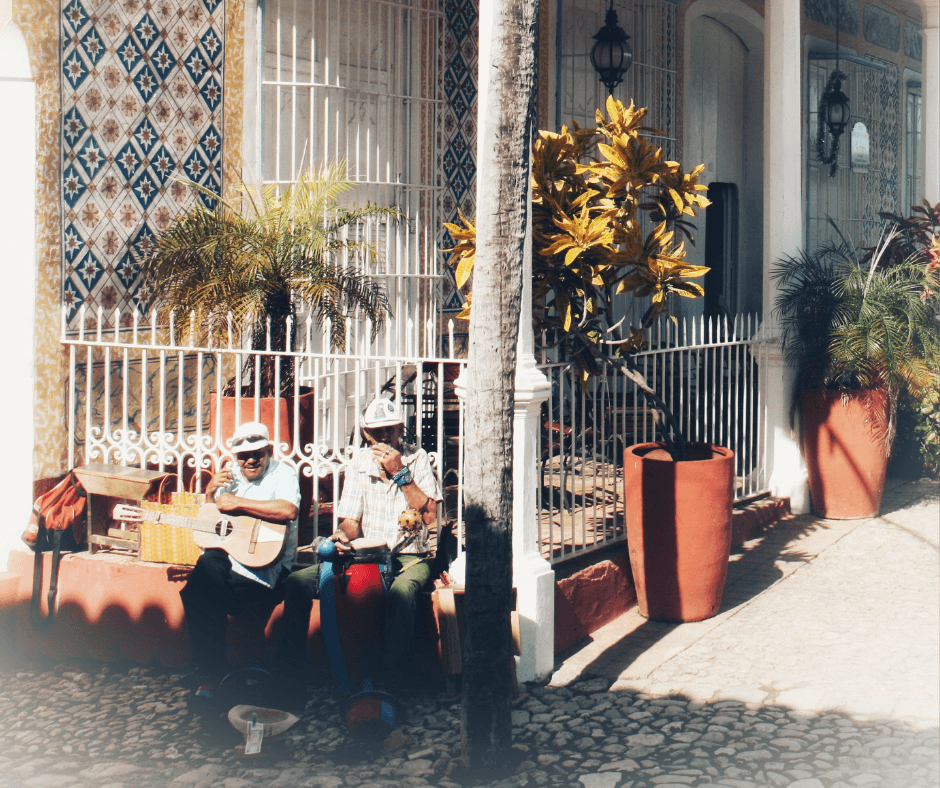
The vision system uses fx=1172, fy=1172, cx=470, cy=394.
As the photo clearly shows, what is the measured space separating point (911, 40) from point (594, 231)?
11.1 m

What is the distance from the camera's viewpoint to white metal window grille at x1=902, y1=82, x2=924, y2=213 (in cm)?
1504

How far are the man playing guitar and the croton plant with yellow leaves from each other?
3.97 feet

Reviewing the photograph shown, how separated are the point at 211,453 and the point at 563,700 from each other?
80.5 inches

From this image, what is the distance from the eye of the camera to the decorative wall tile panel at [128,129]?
20.2 feet

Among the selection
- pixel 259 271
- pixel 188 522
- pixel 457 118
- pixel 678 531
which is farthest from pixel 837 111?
pixel 188 522

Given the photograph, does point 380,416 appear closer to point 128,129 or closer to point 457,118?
point 128,129

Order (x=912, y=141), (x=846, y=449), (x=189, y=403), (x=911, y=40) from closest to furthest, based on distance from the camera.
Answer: (x=189, y=403) → (x=846, y=449) → (x=911, y=40) → (x=912, y=141)

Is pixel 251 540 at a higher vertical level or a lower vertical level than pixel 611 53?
lower

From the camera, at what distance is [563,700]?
5.25m

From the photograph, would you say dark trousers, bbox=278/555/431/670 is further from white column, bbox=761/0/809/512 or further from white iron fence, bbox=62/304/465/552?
white column, bbox=761/0/809/512

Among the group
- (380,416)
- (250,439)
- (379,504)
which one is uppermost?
(380,416)

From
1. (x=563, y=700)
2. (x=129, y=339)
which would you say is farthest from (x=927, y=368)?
(x=129, y=339)

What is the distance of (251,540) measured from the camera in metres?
5.20

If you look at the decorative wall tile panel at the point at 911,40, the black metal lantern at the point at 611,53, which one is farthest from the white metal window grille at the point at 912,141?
the black metal lantern at the point at 611,53
